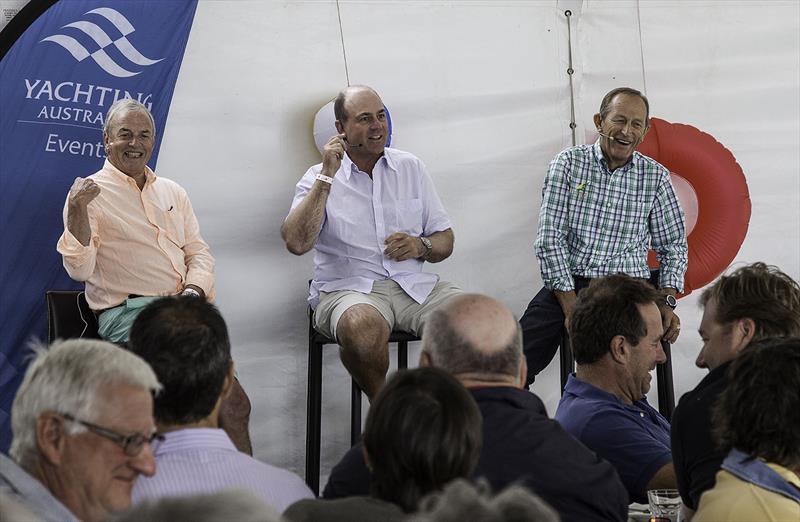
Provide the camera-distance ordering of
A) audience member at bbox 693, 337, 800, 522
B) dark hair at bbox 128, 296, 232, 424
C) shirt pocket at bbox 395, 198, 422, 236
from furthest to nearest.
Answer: shirt pocket at bbox 395, 198, 422, 236
dark hair at bbox 128, 296, 232, 424
audience member at bbox 693, 337, 800, 522

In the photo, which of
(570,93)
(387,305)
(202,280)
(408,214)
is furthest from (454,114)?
(202,280)

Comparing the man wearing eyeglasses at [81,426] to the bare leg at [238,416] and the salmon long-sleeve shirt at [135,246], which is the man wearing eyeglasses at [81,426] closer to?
the bare leg at [238,416]

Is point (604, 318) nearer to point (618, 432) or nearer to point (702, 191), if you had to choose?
point (618, 432)

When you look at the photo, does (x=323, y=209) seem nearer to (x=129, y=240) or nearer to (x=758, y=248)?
(x=129, y=240)

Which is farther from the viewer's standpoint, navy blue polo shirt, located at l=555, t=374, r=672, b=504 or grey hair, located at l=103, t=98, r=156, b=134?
grey hair, located at l=103, t=98, r=156, b=134

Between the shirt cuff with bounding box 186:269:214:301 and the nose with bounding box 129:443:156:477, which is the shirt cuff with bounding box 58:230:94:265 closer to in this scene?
the shirt cuff with bounding box 186:269:214:301

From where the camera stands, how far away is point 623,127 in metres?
4.39

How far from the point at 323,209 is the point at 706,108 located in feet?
6.13

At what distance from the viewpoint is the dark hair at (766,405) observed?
194 centimetres

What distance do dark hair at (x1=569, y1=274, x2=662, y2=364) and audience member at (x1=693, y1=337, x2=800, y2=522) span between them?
3.47 feet

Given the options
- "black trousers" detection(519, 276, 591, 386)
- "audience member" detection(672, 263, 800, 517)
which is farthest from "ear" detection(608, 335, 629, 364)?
"black trousers" detection(519, 276, 591, 386)

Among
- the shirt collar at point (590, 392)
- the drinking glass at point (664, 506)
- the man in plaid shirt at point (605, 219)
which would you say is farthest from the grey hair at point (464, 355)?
the man in plaid shirt at point (605, 219)

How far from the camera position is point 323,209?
4180 mm

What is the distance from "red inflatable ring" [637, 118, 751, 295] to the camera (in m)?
4.82
